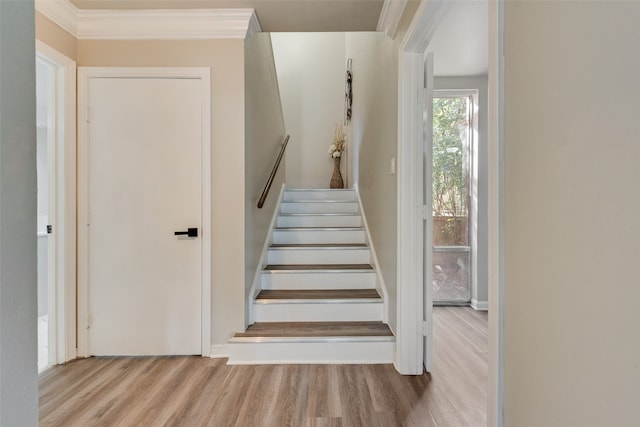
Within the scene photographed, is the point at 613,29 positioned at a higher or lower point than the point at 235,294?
higher

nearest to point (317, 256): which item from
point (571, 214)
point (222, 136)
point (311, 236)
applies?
point (311, 236)

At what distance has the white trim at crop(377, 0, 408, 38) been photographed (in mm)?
2002

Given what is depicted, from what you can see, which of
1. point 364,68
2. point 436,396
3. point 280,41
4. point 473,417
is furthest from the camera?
point 280,41

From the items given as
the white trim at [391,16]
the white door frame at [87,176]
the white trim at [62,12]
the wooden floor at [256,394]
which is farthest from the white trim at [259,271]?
the white trim at [62,12]

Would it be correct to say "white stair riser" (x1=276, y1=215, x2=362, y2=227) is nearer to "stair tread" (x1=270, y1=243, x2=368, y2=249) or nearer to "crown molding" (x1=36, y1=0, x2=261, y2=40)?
"stair tread" (x1=270, y1=243, x2=368, y2=249)

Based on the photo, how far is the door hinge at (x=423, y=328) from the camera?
2.07 m

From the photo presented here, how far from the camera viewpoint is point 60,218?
2283 mm

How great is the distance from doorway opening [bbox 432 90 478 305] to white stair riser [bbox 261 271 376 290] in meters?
1.21

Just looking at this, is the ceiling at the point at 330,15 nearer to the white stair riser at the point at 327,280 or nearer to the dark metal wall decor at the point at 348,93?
the dark metal wall decor at the point at 348,93

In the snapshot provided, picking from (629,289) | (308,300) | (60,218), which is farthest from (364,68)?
(629,289)

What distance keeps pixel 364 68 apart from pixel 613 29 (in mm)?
3294

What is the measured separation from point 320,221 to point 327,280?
0.96 metres

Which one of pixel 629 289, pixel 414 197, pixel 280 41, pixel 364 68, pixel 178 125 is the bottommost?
pixel 629 289

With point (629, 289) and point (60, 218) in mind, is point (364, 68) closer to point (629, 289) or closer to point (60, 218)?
point (60, 218)
